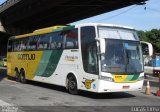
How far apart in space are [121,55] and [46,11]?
27.8 meters

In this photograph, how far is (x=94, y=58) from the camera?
16.0 m

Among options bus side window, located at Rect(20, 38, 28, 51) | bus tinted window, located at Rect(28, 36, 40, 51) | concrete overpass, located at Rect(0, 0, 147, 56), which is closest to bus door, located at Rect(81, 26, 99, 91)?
bus tinted window, located at Rect(28, 36, 40, 51)

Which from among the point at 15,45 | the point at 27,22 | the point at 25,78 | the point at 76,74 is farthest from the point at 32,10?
the point at 76,74

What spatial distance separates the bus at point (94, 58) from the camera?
15.7 meters

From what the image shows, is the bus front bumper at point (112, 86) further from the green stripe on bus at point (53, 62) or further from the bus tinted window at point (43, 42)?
the bus tinted window at point (43, 42)

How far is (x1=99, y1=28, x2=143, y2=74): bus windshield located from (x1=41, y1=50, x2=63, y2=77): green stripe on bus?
3.69 metres

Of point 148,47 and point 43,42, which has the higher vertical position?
point 43,42

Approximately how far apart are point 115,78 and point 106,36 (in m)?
1.74

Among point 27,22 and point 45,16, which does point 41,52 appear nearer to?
point 45,16

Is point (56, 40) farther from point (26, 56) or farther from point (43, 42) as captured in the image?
point (26, 56)

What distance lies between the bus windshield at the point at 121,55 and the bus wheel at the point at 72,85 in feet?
7.74

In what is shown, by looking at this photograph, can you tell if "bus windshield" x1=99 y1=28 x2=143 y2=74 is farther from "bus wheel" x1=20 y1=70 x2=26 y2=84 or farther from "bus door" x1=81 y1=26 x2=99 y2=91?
"bus wheel" x1=20 y1=70 x2=26 y2=84

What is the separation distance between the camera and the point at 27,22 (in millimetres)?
51875

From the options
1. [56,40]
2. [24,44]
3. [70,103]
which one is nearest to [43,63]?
[56,40]
